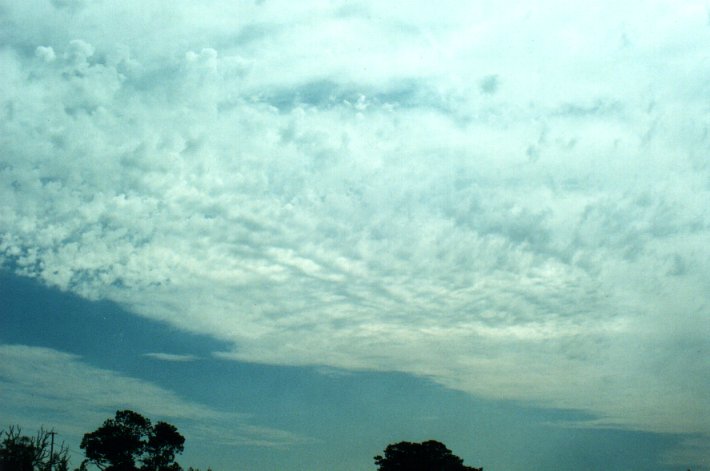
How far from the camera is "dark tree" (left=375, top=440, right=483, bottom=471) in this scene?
71.4 metres

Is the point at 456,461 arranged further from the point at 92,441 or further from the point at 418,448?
the point at 92,441

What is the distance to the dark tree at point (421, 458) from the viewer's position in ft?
234

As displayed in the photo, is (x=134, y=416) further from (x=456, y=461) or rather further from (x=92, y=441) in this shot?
(x=456, y=461)

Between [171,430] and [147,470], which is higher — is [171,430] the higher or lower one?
the higher one

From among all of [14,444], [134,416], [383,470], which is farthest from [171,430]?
[14,444]

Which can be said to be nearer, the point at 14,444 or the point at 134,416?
the point at 14,444

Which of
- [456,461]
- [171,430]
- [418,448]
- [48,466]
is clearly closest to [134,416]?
[171,430]

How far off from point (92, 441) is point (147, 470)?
7016 mm

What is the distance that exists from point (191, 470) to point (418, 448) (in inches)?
1037

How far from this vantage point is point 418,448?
238ft

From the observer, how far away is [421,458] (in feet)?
235

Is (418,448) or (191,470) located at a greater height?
(418,448)

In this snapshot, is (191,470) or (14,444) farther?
(191,470)

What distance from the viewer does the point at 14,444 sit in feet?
149
